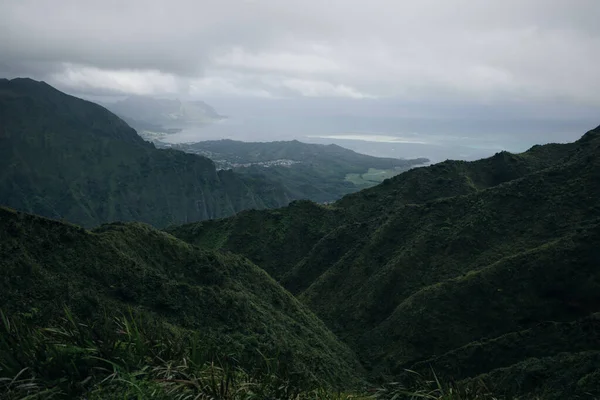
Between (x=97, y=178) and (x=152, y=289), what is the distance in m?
156

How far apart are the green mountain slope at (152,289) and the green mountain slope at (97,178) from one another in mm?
123156

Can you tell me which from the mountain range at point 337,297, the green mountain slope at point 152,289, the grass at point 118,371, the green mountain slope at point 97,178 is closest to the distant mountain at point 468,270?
the mountain range at point 337,297

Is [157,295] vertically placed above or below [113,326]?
below

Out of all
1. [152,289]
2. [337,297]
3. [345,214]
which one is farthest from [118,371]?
[345,214]

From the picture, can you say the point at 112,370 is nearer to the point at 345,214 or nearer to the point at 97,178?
the point at 345,214

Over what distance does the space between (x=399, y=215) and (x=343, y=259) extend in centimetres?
962

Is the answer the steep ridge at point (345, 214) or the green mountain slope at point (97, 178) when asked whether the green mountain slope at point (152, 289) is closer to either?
the steep ridge at point (345, 214)

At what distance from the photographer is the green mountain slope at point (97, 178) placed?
498ft

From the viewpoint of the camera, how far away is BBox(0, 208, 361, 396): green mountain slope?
23.6 metres

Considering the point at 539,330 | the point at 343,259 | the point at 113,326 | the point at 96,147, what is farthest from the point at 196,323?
the point at 96,147

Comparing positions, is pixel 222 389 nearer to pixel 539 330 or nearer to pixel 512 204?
pixel 539 330

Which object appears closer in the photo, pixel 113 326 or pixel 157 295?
pixel 113 326

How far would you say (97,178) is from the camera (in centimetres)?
16762

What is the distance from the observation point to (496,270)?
3741cm
